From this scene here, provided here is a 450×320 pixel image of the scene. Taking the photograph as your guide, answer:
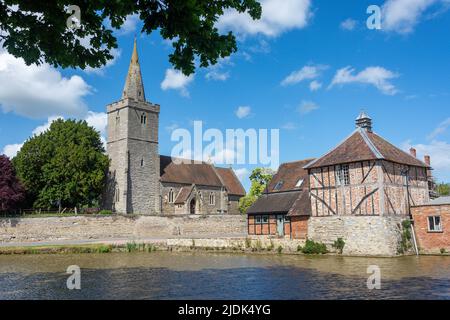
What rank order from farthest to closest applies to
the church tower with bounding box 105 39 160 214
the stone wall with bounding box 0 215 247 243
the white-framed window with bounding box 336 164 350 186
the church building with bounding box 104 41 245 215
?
1. the church building with bounding box 104 41 245 215
2. the church tower with bounding box 105 39 160 214
3. the stone wall with bounding box 0 215 247 243
4. the white-framed window with bounding box 336 164 350 186

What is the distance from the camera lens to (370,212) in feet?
73.7

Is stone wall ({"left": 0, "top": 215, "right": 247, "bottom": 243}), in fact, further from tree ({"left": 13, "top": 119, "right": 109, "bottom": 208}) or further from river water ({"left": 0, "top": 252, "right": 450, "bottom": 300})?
river water ({"left": 0, "top": 252, "right": 450, "bottom": 300})

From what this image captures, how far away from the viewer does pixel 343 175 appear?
23797 millimetres

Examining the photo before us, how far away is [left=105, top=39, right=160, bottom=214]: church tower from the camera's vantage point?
42.3m

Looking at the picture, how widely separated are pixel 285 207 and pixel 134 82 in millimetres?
25271

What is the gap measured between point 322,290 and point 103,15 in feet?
30.8

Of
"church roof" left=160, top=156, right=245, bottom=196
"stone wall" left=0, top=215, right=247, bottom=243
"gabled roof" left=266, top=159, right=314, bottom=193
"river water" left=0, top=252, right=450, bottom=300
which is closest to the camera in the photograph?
"river water" left=0, top=252, right=450, bottom=300

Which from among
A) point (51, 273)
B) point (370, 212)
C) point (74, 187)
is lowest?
point (51, 273)

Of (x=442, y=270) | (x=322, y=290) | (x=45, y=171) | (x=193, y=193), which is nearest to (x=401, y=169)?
(x=442, y=270)

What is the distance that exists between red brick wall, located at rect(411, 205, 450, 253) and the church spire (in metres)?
31.8

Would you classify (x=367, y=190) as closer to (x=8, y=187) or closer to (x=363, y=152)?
(x=363, y=152)

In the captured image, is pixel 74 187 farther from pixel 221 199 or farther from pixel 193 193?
pixel 221 199

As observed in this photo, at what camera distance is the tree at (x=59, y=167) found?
37062mm

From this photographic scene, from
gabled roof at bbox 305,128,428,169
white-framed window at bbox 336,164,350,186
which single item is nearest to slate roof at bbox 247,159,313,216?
gabled roof at bbox 305,128,428,169
